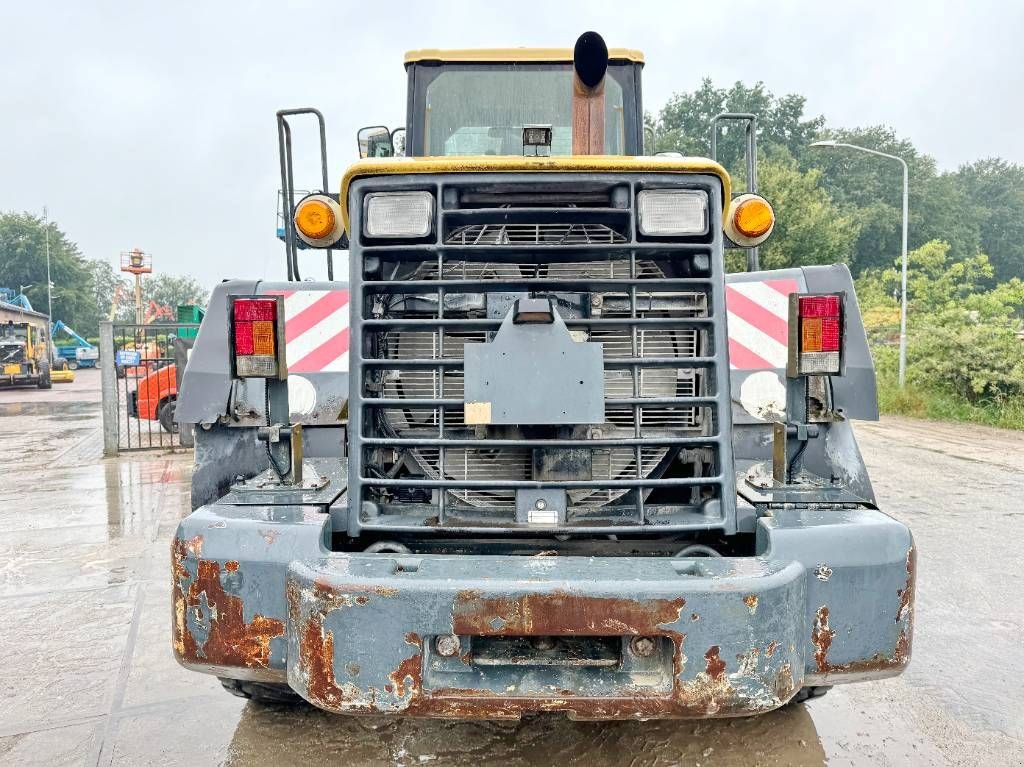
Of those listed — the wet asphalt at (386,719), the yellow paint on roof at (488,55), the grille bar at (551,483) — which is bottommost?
the wet asphalt at (386,719)

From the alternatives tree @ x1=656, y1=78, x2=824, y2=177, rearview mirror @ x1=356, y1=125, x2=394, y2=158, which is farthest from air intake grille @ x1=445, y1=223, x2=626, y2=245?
tree @ x1=656, y1=78, x2=824, y2=177

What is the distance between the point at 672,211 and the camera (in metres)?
2.73

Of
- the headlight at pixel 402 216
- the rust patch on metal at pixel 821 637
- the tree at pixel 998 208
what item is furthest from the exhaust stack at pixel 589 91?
the tree at pixel 998 208

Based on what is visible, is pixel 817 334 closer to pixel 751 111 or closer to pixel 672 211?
pixel 672 211

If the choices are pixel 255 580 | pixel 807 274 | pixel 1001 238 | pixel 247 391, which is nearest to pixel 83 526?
pixel 247 391

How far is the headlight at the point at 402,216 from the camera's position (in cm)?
273

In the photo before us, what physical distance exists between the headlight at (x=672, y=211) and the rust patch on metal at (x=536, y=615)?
1.32m

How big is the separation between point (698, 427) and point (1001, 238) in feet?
241

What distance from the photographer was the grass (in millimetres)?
13867

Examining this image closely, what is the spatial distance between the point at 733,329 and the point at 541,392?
1371 mm

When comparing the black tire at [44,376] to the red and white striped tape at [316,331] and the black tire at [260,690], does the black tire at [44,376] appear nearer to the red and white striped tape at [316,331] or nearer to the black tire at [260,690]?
the red and white striped tape at [316,331]

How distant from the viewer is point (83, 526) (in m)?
6.52

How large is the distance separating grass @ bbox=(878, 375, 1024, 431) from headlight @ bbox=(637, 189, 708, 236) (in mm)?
13590

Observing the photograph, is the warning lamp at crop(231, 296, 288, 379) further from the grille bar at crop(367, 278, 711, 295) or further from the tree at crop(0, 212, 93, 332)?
the tree at crop(0, 212, 93, 332)
